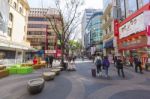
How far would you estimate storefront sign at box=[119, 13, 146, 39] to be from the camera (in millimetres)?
18645

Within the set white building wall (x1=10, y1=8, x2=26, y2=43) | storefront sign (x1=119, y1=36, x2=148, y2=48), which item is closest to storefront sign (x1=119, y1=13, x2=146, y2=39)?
storefront sign (x1=119, y1=36, x2=148, y2=48)

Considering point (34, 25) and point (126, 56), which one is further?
point (34, 25)

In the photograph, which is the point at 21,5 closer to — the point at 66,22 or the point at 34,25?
the point at 66,22

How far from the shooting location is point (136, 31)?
20.4 meters

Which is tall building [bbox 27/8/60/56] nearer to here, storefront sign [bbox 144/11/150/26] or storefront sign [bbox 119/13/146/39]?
storefront sign [bbox 119/13/146/39]

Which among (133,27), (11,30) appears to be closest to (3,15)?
(11,30)

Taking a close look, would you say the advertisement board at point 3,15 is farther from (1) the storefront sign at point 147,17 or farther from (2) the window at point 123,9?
(2) the window at point 123,9

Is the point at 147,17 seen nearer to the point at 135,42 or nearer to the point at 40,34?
the point at 135,42

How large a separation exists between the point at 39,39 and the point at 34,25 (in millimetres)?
6336

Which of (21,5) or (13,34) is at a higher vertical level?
(21,5)

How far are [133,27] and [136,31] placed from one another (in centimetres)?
116

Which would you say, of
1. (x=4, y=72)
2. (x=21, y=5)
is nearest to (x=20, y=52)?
(x=21, y=5)

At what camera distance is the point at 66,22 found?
80.0ft

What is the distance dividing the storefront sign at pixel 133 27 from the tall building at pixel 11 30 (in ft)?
59.9
